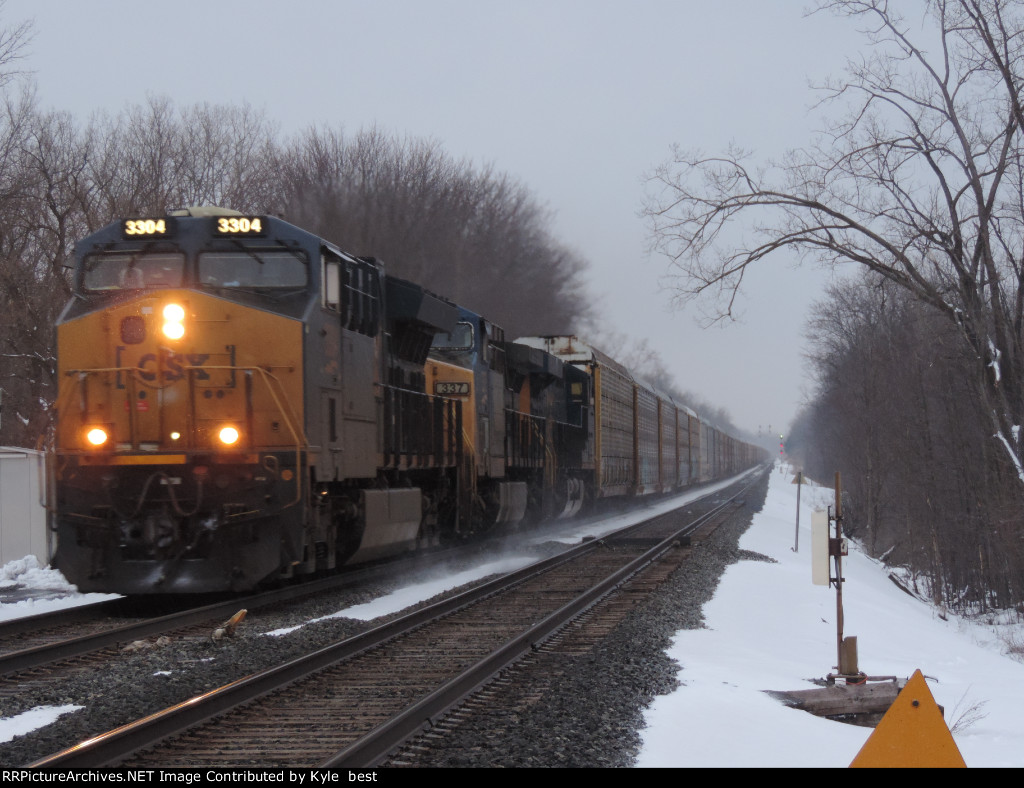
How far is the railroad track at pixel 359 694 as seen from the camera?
16.6 feet

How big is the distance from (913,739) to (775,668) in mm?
4340

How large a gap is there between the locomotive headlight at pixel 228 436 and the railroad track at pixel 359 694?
2.39 m

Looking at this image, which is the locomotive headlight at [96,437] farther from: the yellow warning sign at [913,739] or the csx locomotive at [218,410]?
the yellow warning sign at [913,739]

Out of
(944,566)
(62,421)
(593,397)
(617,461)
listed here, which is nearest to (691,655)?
(62,421)

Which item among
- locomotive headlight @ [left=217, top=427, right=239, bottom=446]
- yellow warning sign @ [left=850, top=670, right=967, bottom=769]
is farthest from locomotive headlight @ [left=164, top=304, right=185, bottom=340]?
yellow warning sign @ [left=850, top=670, right=967, bottom=769]

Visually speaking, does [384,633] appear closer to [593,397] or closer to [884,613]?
[884,613]

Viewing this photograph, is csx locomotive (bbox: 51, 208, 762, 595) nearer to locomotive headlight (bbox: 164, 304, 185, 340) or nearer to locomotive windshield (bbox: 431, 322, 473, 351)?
locomotive headlight (bbox: 164, 304, 185, 340)

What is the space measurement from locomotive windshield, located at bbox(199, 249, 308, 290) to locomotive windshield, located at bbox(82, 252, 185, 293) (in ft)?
0.95

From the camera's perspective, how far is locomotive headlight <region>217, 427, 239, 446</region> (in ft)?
31.8

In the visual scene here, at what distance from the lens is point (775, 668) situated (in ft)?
26.2

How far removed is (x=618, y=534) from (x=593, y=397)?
14.5ft

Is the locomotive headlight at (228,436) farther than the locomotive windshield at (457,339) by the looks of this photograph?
No

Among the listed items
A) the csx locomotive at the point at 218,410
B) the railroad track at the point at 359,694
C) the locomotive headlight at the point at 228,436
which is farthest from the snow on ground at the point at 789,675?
the locomotive headlight at the point at 228,436

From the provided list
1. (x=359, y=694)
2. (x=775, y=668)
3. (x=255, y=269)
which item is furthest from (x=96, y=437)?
(x=775, y=668)
